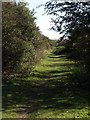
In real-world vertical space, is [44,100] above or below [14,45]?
below

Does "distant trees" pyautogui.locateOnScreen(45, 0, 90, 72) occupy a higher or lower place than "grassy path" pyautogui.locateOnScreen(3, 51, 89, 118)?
higher

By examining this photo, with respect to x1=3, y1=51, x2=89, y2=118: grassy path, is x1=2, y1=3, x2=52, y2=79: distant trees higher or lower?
higher

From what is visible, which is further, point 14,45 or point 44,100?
point 14,45

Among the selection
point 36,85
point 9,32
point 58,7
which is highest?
point 58,7

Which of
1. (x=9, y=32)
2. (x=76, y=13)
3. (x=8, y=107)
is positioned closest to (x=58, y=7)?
(x=76, y=13)

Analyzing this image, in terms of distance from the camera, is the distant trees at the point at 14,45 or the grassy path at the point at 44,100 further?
the distant trees at the point at 14,45

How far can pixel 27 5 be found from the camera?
96.7 feet

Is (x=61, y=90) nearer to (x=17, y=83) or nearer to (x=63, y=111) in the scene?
(x=17, y=83)

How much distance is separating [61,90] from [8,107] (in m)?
5.82

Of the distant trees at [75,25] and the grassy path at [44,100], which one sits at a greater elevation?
the distant trees at [75,25]

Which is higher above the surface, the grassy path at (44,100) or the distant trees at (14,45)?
the distant trees at (14,45)

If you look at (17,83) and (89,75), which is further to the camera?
(17,83)

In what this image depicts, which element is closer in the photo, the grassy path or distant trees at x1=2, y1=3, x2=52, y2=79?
the grassy path

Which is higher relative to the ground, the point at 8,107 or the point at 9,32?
the point at 9,32
